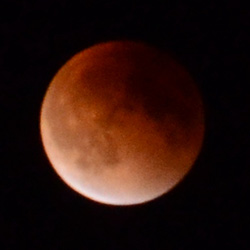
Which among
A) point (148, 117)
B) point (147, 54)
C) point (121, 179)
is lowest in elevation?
point (121, 179)

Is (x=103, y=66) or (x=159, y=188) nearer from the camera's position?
(x=103, y=66)

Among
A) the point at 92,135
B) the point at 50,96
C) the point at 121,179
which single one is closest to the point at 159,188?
the point at 121,179

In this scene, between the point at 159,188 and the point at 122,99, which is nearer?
the point at 122,99

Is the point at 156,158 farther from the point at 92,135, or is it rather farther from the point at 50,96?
the point at 50,96

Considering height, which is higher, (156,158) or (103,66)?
(103,66)

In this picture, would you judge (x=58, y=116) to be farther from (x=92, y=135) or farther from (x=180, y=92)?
(x=180, y=92)

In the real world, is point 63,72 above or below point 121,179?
above
